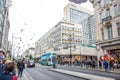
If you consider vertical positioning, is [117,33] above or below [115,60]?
above

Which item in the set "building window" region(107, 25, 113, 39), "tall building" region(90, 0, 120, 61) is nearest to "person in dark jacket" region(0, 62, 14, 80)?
"tall building" region(90, 0, 120, 61)

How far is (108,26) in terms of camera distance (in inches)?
1371

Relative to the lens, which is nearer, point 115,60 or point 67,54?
point 115,60

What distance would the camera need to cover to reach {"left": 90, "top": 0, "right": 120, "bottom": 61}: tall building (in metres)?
31.8

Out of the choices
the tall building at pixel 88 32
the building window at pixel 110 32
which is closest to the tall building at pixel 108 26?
the building window at pixel 110 32

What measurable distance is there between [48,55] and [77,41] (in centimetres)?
4701

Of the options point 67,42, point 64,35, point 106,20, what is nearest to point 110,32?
point 106,20

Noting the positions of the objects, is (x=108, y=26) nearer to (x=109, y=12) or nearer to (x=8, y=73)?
(x=109, y=12)

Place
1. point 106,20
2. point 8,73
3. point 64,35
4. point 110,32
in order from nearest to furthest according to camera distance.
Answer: point 8,73 < point 110,32 < point 106,20 < point 64,35

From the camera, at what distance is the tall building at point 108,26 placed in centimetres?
3180

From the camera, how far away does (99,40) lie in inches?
1438

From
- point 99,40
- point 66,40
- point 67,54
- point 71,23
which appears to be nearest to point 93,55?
point 67,54

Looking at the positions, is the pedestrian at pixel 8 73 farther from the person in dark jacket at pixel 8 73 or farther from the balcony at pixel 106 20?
the balcony at pixel 106 20

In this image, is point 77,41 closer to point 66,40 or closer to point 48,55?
point 66,40
